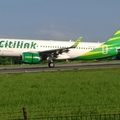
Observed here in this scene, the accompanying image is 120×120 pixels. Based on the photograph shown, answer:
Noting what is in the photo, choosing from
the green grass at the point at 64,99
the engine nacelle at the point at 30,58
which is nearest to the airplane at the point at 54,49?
the engine nacelle at the point at 30,58

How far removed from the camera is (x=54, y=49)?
47.4 m

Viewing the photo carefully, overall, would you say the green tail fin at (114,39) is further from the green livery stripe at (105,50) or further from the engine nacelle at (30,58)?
the engine nacelle at (30,58)

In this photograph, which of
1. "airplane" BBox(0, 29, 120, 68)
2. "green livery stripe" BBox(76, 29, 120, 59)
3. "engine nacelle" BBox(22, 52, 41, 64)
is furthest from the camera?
"green livery stripe" BBox(76, 29, 120, 59)

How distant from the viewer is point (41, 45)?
48.2 metres

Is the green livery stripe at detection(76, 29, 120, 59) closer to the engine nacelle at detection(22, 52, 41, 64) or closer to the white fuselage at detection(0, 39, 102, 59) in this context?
the white fuselage at detection(0, 39, 102, 59)

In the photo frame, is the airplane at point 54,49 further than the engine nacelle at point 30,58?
Yes

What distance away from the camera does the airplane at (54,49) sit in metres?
46.0

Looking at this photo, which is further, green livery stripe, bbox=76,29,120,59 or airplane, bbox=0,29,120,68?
green livery stripe, bbox=76,29,120,59

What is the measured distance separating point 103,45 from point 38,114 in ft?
126

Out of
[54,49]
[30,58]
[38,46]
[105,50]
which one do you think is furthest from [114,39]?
[30,58]

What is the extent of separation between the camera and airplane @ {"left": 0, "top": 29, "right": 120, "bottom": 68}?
46031 millimetres

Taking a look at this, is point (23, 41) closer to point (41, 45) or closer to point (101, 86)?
point (41, 45)

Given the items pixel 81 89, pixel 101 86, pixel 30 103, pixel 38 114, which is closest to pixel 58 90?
pixel 81 89

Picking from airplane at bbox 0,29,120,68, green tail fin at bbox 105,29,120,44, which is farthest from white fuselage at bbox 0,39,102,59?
green tail fin at bbox 105,29,120,44
